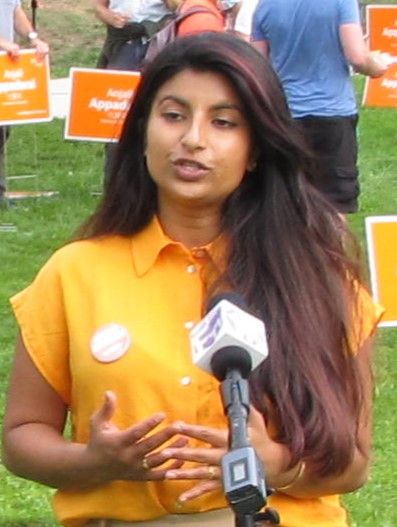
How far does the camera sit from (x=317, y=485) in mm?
2918

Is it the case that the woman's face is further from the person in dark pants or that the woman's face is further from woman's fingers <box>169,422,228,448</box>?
the person in dark pants

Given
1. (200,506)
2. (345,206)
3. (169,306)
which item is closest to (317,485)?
(200,506)

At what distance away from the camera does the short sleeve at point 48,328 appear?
3.00m

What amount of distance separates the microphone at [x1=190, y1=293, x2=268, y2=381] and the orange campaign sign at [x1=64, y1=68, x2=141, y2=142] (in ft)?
28.8

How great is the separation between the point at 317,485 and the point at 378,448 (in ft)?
13.2

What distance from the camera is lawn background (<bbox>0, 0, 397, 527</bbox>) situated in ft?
20.5

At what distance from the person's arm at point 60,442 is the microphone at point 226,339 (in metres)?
0.34


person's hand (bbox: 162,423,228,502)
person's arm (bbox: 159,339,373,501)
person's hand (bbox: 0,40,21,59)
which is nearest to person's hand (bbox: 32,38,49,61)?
person's hand (bbox: 0,40,21,59)

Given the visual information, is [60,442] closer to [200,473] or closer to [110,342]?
[110,342]

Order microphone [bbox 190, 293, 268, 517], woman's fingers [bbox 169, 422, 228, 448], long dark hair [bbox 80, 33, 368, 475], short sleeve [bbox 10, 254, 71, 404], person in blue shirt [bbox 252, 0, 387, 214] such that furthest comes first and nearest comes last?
person in blue shirt [bbox 252, 0, 387, 214], short sleeve [bbox 10, 254, 71, 404], long dark hair [bbox 80, 33, 368, 475], woman's fingers [bbox 169, 422, 228, 448], microphone [bbox 190, 293, 268, 517]

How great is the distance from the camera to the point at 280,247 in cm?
305

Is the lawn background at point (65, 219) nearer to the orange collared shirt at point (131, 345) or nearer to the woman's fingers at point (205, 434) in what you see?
the orange collared shirt at point (131, 345)

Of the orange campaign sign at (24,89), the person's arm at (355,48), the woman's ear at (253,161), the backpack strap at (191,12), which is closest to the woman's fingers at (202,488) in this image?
the woman's ear at (253,161)

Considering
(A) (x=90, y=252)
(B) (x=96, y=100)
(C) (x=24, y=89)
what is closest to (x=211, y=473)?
(A) (x=90, y=252)
